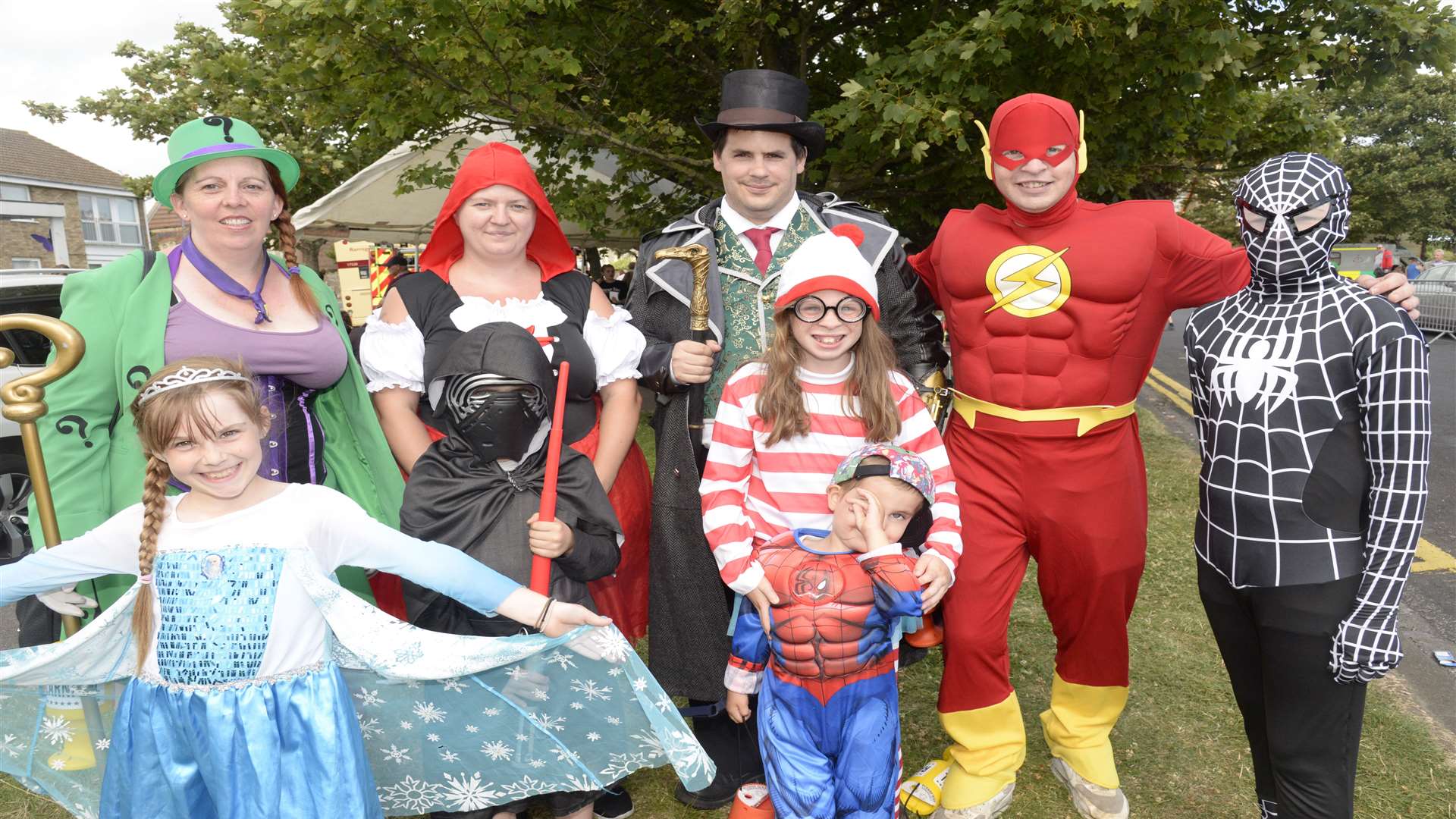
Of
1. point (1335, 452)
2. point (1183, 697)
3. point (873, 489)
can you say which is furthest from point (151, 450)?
point (1183, 697)

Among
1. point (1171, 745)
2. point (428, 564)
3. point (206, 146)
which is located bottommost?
point (1171, 745)

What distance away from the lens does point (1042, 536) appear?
9.70 feet

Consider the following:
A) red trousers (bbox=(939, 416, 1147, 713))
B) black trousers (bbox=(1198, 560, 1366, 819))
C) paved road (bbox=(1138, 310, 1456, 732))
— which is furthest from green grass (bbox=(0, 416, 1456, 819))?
black trousers (bbox=(1198, 560, 1366, 819))

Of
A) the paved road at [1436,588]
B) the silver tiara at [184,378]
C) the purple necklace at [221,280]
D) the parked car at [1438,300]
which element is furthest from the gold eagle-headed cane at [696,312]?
the parked car at [1438,300]

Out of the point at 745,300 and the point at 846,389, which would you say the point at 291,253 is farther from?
the point at 846,389

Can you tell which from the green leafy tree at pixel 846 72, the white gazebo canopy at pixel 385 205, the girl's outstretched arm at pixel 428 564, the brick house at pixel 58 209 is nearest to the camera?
the girl's outstretched arm at pixel 428 564

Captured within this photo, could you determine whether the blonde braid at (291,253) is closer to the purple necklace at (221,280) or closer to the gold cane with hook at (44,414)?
the purple necklace at (221,280)

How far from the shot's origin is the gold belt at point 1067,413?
2879 mm

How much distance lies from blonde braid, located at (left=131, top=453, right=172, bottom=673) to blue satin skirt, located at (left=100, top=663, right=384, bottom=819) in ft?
0.41

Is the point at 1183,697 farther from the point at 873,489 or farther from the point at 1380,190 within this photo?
the point at 1380,190

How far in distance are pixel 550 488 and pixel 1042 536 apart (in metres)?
1.59

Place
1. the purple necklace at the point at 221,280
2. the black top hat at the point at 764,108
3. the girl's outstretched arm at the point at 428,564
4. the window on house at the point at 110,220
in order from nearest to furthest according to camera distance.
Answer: the girl's outstretched arm at the point at 428,564 < the purple necklace at the point at 221,280 < the black top hat at the point at 764,108 < the window on house at the point at 110,220

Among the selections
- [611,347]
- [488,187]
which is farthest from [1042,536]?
[488,187]

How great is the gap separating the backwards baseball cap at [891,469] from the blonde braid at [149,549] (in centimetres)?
164
